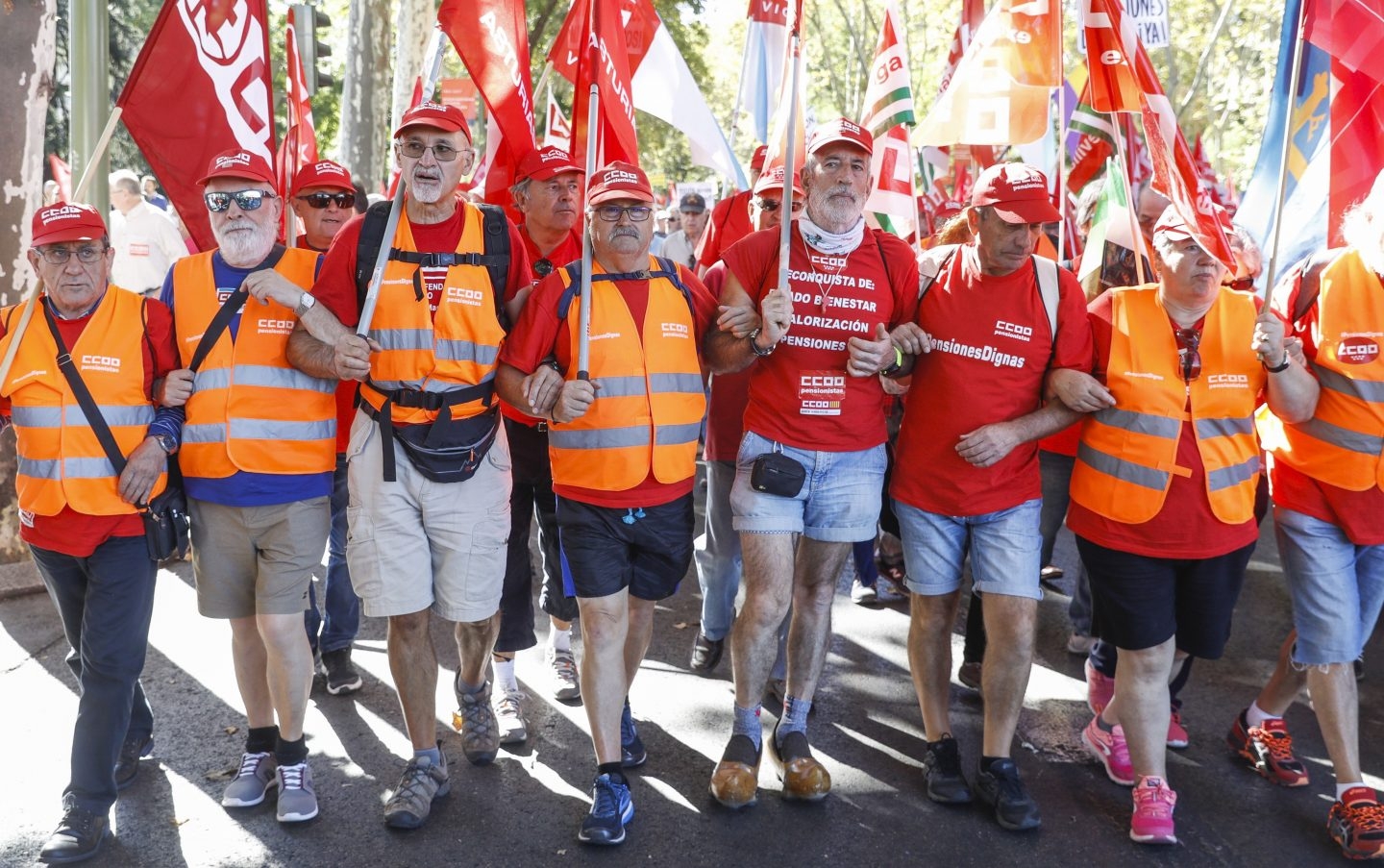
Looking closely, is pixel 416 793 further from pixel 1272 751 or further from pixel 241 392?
pixel 1272 751

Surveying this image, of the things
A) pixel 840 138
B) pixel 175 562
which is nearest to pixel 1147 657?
pixel 840 138

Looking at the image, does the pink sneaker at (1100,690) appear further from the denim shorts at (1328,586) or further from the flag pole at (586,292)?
the flag pole at (586,292)

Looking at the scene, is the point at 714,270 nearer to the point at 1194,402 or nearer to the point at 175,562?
the point at 1194,402

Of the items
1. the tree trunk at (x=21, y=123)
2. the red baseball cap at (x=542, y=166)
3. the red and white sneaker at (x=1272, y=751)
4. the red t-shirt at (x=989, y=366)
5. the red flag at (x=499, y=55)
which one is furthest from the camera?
the tree trunk at (x=21, y=123)

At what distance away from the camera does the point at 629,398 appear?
12.8 ft

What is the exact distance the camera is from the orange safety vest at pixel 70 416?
3.63 meters

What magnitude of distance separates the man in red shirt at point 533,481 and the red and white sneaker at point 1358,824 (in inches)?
115

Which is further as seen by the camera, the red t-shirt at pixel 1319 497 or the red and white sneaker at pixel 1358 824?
the red t-shirt at pixel 1319 497

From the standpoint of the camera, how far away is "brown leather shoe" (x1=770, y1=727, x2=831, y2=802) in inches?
161

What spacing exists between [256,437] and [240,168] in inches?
36.0

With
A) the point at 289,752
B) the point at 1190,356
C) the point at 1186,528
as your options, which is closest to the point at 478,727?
the point at 289,752

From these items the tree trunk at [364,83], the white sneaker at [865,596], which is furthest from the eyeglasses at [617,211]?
the tree trunk at [364,83]

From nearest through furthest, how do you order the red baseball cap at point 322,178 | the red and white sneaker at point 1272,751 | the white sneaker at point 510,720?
the red and white sneaker at point 1272,751 → the white sneaker at point 510,720 → the red baseball cap at point 322,178

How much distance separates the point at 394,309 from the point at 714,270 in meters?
1.31
